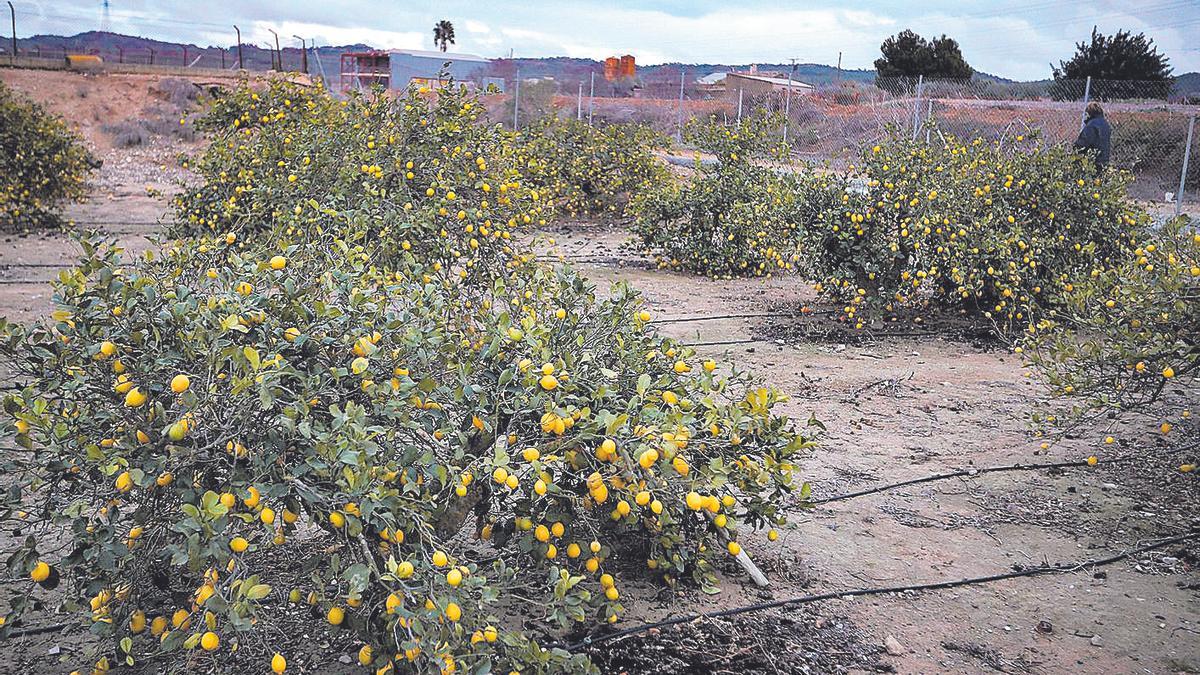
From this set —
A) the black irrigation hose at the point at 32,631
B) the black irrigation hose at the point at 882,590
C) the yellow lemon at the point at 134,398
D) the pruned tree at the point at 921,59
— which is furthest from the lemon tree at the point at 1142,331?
the pruned tree at the point at 921,59

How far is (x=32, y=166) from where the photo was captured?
11.4 m

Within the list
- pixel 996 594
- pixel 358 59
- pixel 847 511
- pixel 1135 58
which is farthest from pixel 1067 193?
pixel 358 59

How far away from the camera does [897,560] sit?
141 inches

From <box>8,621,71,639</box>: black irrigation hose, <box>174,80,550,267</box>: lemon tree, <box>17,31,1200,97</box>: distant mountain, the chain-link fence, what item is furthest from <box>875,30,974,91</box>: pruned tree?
<box>8,621,71,639</box>: black irrigation hose

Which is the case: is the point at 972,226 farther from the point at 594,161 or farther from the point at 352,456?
the point at 594,161

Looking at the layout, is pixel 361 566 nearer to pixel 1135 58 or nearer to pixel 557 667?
pixel 557 667

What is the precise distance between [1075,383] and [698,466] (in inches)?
79.7

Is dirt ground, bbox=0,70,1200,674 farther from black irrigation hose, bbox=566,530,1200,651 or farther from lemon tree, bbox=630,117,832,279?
lemon tree, bbox=630,117,832,279

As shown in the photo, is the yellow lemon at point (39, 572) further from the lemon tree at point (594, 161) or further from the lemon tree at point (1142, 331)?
the lemon tree at point (594, 161)

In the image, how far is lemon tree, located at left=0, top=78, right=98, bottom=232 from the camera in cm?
1112

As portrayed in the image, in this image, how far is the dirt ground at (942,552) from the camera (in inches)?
115

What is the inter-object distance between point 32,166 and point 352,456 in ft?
37.4

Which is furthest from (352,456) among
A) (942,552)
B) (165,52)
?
(165,52)

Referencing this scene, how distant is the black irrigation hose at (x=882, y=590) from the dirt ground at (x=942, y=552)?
0.08 ft
